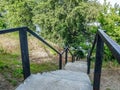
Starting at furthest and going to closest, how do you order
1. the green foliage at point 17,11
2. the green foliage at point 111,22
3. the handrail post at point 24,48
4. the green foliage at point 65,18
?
the green foliage at point 17,11 → the green foliage at point 65,18 → the green foliage at point 111,22 → the handrail post at point 24,48

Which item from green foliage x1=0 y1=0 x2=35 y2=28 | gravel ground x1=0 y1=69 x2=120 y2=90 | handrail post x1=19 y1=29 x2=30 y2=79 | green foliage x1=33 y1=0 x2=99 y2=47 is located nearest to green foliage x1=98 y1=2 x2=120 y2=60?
gravel ground x1=0 y1=69 x2=120 y2=90

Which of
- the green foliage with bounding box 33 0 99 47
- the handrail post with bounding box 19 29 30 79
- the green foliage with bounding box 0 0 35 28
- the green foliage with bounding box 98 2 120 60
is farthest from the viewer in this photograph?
the green foliage with bounding box 0 0 35 28

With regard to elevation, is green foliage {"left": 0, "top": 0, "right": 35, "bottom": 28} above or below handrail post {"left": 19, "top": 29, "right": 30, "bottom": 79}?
below

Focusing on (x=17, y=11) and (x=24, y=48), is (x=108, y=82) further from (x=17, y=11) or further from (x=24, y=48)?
(x=17, y=11)

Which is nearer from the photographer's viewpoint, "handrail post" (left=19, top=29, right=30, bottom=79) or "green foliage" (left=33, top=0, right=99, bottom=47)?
"handrail post" (left=19, top=29, right=30, bottom=79)

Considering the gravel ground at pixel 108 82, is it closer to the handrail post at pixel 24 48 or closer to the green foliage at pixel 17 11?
the handrail post at pixel 24 48

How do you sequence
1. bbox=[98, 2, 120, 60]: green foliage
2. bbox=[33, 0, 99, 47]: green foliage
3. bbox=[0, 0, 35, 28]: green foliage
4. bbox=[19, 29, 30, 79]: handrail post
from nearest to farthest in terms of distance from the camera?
bbox=[19, 29, 30, 79]: handrail post → bbox=[98, 2, 120, 60]: green foliage → bbox=[33, 0, 99, 47]: green foliage → bbox=[0, 0, 35, 28]: green foliage

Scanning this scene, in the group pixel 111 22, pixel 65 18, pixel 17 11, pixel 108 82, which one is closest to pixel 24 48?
pixel 108 82

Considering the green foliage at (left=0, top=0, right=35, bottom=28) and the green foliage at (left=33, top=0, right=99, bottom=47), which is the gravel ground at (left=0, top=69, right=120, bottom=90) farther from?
the green foliage at (left=0, top=0, right=35, bottom=28)

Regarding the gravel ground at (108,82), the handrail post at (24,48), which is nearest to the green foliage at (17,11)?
the gravel ground at (108,82)

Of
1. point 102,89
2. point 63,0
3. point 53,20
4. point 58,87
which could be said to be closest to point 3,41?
point 102,89

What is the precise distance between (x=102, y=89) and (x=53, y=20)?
17.7 meters

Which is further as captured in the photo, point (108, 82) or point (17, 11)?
point (17, 11)

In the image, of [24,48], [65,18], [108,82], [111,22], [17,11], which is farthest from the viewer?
[17,11]
